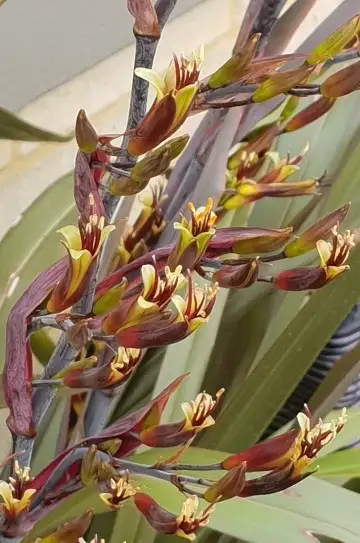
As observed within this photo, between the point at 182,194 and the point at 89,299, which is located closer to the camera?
the point at 89,299

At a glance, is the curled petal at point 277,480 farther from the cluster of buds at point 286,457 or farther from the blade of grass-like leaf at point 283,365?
the blade of grass-like leaf at point 283,365

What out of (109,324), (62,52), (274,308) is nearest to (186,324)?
(109,324)

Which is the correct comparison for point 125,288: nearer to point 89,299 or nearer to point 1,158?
point 89,299

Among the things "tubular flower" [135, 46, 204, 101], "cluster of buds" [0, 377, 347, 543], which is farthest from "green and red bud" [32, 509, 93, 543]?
"tubular flower" [135, 46, 204, 101]

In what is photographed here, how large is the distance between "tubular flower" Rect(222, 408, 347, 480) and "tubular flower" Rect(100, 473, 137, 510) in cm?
2

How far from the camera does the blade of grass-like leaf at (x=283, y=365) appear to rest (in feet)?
0.95

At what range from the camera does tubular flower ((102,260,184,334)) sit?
0.14m

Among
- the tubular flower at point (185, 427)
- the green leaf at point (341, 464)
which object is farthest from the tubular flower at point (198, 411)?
the green leaf at point (341, 464)

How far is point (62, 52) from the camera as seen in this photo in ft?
1.79

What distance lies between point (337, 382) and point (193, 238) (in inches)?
6.9

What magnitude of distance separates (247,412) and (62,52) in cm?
37

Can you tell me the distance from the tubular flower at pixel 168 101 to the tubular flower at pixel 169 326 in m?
0.03

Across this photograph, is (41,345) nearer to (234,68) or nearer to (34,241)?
(34,241)

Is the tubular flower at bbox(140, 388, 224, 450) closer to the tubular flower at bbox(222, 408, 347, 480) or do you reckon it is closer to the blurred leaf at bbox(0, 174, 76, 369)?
the tubular flower at bbox(222, 408, 347, 480)
